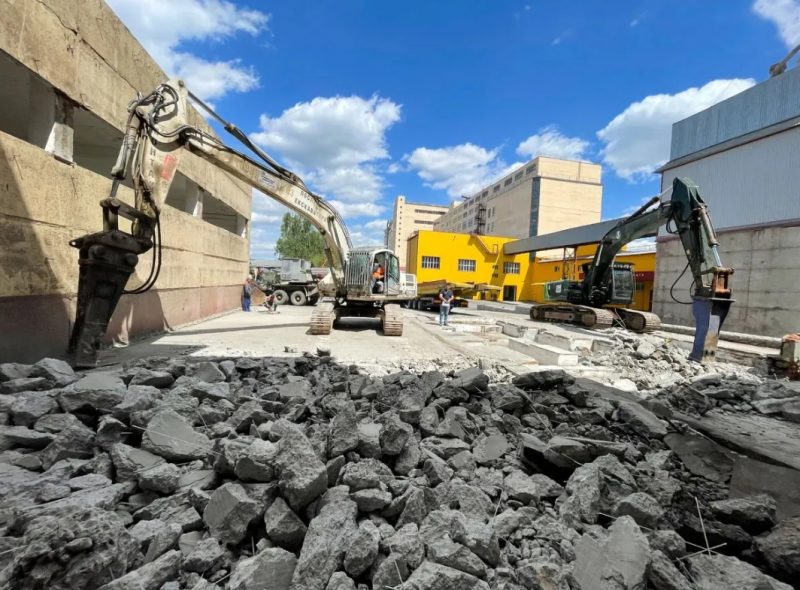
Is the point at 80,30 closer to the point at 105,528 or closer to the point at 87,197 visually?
the point at 87,197

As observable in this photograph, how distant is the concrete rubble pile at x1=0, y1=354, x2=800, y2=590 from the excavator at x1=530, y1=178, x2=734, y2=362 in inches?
273

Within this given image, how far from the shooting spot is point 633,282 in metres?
15.7

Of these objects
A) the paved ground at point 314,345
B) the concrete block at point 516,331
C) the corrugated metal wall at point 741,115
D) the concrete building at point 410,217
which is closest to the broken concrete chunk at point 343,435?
the paved ground at point 314,345

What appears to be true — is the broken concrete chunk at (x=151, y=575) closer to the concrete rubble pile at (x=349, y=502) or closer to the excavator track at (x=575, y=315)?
the concrete rubble pile at (x=349, y=502)

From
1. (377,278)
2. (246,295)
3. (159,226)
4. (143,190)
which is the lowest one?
(246,295)

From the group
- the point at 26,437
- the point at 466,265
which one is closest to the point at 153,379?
the point at 26,437

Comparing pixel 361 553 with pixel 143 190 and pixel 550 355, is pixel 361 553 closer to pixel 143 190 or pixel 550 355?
pixel 550 355

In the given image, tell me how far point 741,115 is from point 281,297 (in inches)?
932

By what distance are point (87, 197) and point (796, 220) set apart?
812 inches

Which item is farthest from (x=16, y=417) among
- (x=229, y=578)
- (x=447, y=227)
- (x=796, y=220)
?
(x=447, y=227)

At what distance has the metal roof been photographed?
78.1ft

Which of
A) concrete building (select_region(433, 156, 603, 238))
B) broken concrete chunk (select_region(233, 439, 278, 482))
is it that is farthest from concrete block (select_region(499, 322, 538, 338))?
concrete building (select_region(433, 156, 603, 238))

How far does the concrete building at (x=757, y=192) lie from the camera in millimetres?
13555

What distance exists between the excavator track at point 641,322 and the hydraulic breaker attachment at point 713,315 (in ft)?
18.8
